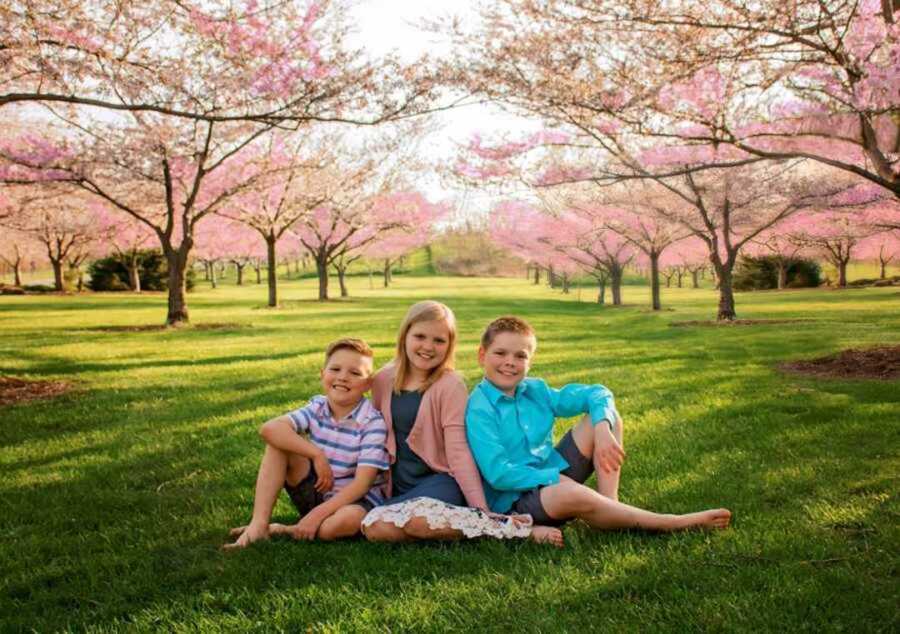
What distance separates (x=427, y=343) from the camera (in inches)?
150

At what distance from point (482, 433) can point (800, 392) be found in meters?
5.31

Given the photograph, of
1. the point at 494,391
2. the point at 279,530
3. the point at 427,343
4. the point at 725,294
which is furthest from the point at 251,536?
the point at 725,294

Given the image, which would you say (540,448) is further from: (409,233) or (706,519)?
→ (409,233)

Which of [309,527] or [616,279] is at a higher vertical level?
[616,279]

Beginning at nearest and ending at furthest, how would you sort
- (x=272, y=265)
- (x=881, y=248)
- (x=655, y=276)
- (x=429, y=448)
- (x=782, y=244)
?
(x=429, y=448), (x=655, y=276), (x=272, y=265), (x=782, y=244), (x=881, y=248)

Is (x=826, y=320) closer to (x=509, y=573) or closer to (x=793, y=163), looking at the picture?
(x=793, y=163)

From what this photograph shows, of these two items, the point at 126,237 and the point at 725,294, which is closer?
the point at 725,294

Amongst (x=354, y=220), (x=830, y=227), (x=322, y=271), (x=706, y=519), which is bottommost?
(x=706, y=519)

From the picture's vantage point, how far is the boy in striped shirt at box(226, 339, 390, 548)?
373 cm

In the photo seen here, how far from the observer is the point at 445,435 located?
3.79 metres

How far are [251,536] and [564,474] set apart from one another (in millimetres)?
1712

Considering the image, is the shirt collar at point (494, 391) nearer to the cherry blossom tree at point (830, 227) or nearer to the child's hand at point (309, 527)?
the child's hand at point (309, 527)

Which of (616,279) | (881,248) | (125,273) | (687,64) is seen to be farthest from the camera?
(125,273)

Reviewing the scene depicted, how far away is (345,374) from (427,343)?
48 centimetres
